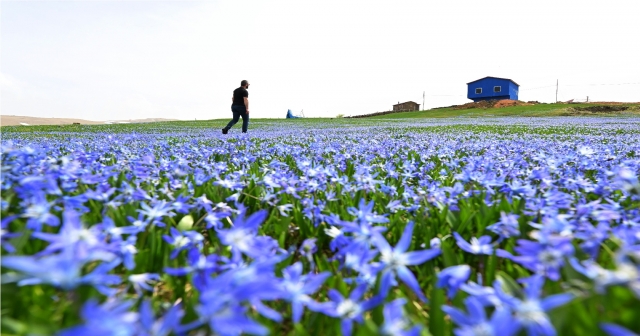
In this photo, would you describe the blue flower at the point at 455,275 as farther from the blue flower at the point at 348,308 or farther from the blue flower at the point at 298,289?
the blue flower at the point at 298,289

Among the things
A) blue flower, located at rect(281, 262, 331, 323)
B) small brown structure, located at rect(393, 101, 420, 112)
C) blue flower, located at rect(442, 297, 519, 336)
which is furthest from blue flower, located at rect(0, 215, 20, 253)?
small brown structure, located at rect(393, 101, 420, 112)

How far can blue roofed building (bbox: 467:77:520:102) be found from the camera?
6562 centimetres

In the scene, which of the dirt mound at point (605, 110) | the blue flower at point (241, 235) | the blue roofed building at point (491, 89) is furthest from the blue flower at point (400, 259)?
the blue roofed building at point (491, 89)

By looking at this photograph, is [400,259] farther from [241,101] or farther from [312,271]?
[241,101]

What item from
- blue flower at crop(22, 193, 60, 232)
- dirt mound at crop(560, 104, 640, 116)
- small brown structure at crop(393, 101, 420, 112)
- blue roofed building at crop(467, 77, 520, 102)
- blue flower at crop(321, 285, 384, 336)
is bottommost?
blue flower at crop(321, 285, 384, 336)

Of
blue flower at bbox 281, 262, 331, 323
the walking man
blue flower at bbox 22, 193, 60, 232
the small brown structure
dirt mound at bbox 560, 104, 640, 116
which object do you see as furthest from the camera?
the small brown structure

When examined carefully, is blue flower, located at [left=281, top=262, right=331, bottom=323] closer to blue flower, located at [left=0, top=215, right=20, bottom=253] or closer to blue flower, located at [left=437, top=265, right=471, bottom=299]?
blue flower, located at [left=437, top=265, right=471, bottom=299]

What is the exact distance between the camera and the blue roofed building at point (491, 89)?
65625 millimetres

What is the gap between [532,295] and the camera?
2.83ft

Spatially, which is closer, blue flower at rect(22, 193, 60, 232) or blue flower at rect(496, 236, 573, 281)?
blue flower at rect(496, 236, 573, 281)

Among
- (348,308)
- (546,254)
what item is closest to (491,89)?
(546,254)

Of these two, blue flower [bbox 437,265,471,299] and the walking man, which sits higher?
the walking man

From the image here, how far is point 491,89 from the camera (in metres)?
66.6

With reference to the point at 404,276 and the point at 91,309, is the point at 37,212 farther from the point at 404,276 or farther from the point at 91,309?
the point at 404,276
